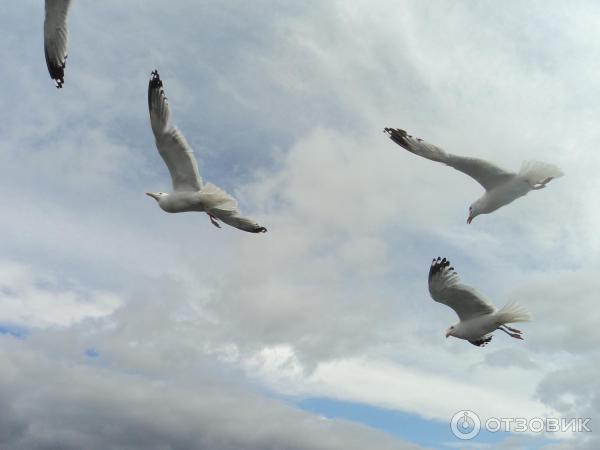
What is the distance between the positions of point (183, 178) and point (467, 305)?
7415 millimetres

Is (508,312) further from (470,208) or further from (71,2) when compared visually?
(71,2)

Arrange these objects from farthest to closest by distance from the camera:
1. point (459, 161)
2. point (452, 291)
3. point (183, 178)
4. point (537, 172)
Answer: point (452, 291) < point (183, 178) < point (459, 161) < point (537, 172)

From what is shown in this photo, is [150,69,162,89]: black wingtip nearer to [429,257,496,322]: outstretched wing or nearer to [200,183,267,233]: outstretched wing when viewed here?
[200,183,267,233]: outstretched wing

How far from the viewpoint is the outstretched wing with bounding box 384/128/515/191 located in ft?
46.4

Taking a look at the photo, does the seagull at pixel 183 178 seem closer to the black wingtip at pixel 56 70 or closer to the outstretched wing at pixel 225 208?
the outstretched wing at pixel 225 208

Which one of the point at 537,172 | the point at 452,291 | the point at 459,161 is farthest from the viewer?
the point at 452,291

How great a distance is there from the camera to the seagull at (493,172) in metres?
13.8

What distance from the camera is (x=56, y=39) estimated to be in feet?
52.1

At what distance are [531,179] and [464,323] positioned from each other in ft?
13.3

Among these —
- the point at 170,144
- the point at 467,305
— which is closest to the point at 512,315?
the point at 467,305

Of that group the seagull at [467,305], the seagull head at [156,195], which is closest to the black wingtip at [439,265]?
the seagull at [467,305]

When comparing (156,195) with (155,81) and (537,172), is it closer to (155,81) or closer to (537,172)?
(155,81)

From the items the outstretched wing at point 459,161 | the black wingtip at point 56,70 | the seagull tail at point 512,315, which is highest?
the black wingtip at point 56,70

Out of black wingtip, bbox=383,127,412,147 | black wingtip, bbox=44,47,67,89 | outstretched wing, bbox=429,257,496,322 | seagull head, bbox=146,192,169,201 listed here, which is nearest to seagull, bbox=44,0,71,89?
black wingtip, bbox=44,47,67,89
